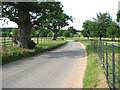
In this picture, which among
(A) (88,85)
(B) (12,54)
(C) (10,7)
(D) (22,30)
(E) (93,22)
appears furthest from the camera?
(E) (93,22)

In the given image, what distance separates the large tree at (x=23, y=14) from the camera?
1309 centimetres

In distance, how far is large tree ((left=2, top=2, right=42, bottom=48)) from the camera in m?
13.1

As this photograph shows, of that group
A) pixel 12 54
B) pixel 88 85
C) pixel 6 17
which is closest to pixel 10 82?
pixel 88 85

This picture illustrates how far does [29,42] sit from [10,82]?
1089cm

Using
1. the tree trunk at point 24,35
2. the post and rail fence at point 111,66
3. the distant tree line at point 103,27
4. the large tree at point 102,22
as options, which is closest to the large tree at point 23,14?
the tree trunk at point 24,35

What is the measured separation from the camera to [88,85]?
456cm

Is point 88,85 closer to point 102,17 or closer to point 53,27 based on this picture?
point 53,27

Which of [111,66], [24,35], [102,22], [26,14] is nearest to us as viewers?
[111,66]

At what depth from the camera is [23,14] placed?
14336mm

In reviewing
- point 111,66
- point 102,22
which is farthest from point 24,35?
point 102,22

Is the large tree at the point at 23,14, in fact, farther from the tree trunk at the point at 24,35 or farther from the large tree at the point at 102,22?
the large tree at the point at 102,22

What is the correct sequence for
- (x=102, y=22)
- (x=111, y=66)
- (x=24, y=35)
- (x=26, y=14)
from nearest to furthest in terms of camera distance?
(x=111, y=66)
(x=26, y=14)
(x=24, y=35)
(x=102, y=22)

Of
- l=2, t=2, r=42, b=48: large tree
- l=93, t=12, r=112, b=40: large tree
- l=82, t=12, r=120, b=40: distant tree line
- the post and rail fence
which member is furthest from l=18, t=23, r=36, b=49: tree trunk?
l=93, t=12, r=112, b=40: large tree

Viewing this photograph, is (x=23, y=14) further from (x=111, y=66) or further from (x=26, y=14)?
(x=111, y=66)
